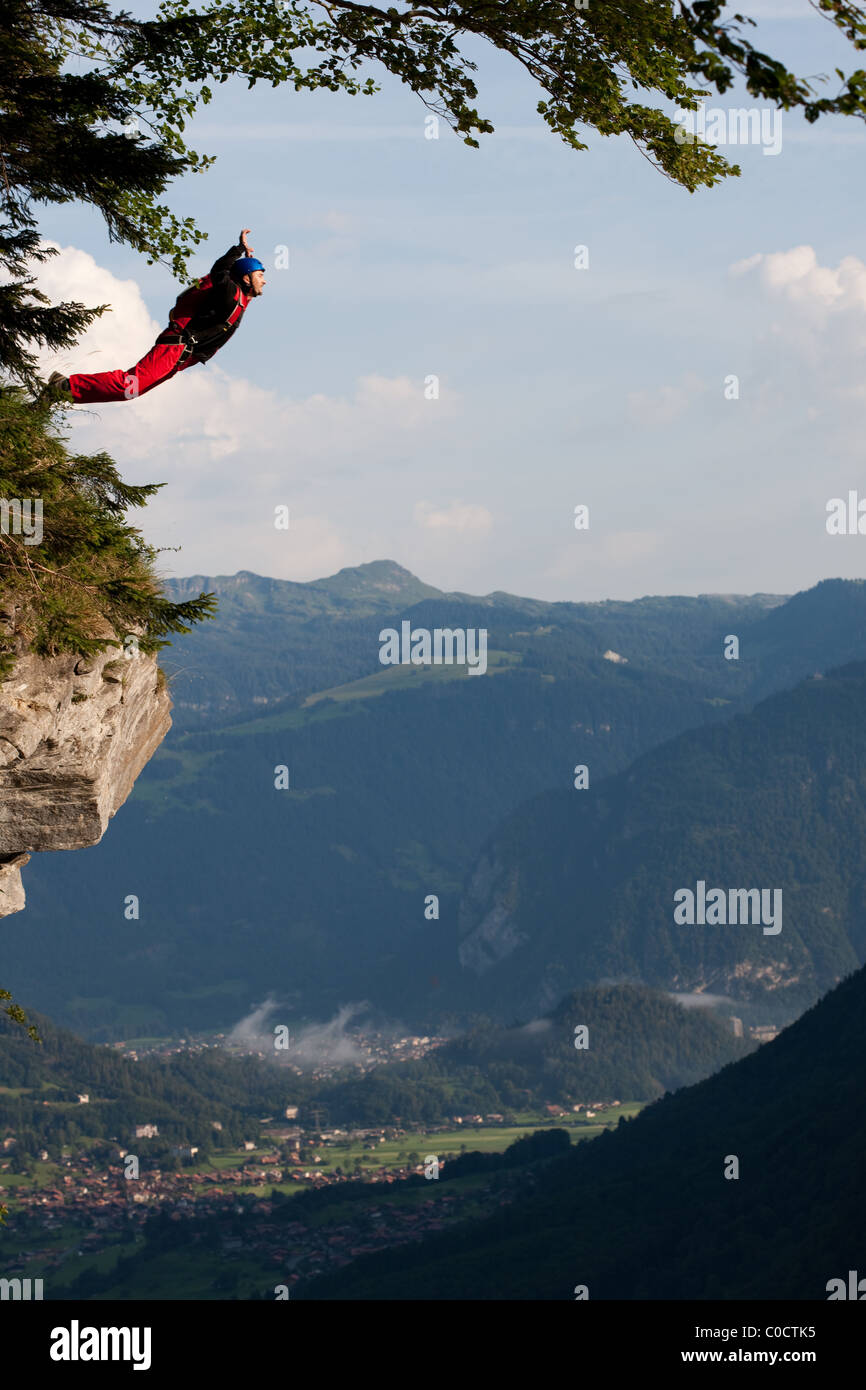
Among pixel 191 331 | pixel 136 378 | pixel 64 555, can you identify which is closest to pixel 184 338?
pixel 191 331

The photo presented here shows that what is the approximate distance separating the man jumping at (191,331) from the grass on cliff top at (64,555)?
0.77 meters

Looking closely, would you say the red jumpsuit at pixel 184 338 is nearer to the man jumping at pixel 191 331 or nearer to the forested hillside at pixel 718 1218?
the man jumping at pixel 191 331

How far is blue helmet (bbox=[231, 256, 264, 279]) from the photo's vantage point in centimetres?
2000

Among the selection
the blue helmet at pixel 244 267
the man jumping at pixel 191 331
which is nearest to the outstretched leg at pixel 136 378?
the man jumping at pixel 191 331

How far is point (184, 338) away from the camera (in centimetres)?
2027

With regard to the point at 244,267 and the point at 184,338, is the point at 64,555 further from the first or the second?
the point at 244,267

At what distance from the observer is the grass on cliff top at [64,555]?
18562mm

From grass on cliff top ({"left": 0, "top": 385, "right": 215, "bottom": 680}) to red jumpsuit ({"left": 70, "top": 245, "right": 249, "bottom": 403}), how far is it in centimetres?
85

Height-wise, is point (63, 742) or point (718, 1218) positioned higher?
point (63, 742)

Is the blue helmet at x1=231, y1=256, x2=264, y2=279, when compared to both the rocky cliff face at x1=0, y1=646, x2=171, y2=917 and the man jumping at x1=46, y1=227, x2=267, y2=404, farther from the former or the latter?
the rocky cliff face at x1=0, y1=646, x2=171, y2=917

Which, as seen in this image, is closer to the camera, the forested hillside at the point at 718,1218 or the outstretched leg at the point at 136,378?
the outstretched leg at the point at 136,378

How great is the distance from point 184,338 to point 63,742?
21.2 feet
